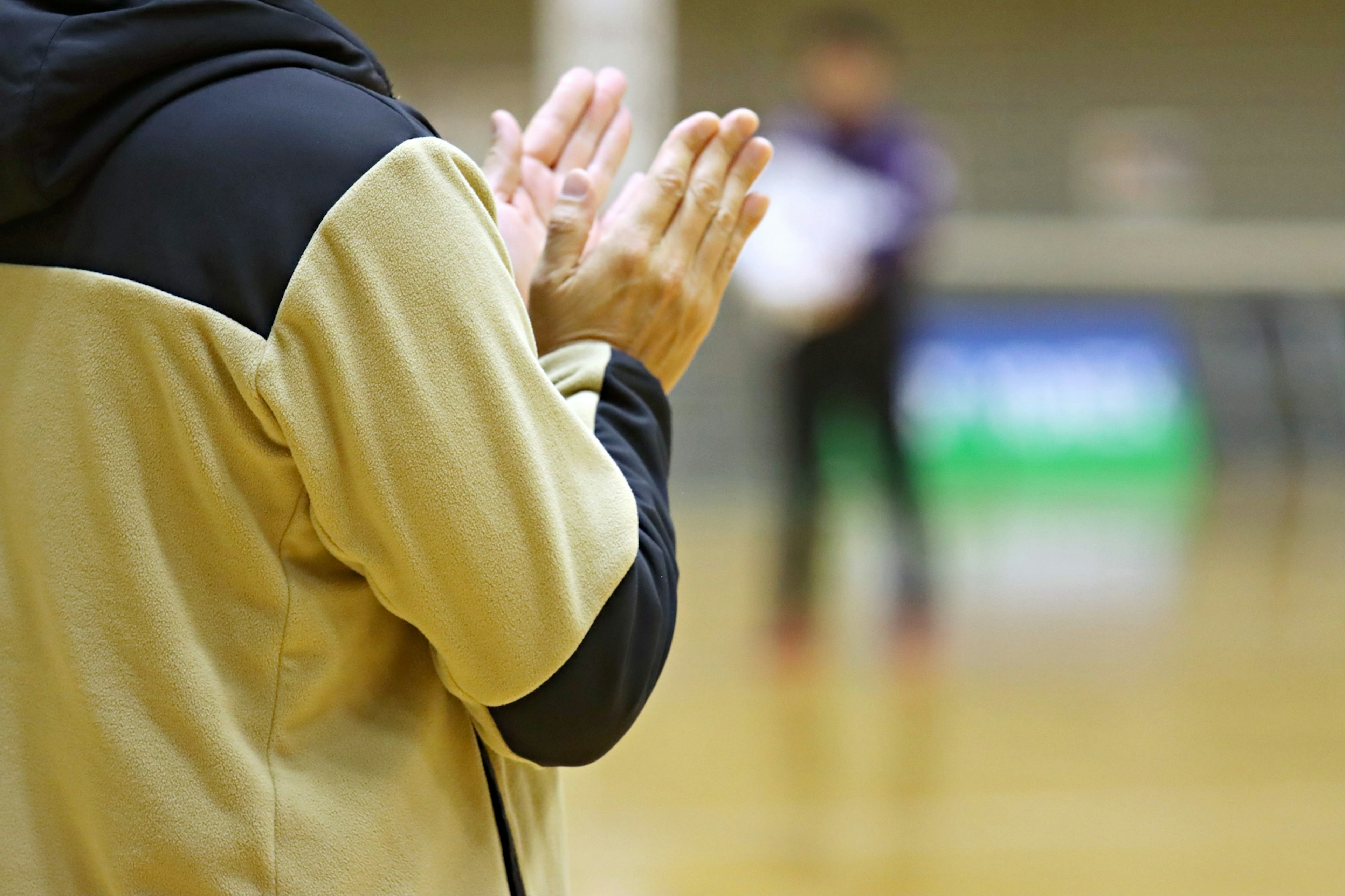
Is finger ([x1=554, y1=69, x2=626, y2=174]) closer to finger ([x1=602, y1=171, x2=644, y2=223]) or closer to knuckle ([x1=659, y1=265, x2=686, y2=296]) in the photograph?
finger ([x1=602, y1=171, x2=644, y2=223])

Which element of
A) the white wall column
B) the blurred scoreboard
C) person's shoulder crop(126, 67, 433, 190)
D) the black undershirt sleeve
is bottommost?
the blurred scoreboard

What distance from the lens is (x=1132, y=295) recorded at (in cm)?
770

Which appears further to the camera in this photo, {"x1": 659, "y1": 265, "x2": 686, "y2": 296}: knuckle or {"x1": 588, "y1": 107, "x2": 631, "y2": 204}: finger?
{"x1": 588, "y1": 107, "x2": 631, "y2": 204}: finger

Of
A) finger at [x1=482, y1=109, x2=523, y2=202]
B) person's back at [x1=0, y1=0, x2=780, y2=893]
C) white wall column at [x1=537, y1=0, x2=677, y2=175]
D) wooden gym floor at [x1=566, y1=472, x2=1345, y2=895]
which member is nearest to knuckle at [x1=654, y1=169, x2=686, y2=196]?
finger at [x1=482, y1=109, x2=523, y2=202]

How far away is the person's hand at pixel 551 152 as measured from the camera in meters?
0.96

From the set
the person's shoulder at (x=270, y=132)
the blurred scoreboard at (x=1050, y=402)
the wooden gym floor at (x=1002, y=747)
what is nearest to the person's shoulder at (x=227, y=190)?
the person's shoulder at (x=270, y=132)

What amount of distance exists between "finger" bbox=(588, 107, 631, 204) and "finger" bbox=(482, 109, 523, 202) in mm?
55

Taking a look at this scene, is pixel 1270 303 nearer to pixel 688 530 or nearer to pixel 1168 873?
pixel 688 530

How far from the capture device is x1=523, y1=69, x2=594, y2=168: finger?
1030 millimetres

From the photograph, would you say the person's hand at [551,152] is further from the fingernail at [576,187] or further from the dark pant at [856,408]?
the dark pant at [856,408]

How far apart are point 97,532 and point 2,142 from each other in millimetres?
203

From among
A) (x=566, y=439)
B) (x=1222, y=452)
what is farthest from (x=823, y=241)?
(x=1222, y=452)

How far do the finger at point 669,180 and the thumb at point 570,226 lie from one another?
3cm

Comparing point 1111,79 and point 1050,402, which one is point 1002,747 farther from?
point 1111,79
